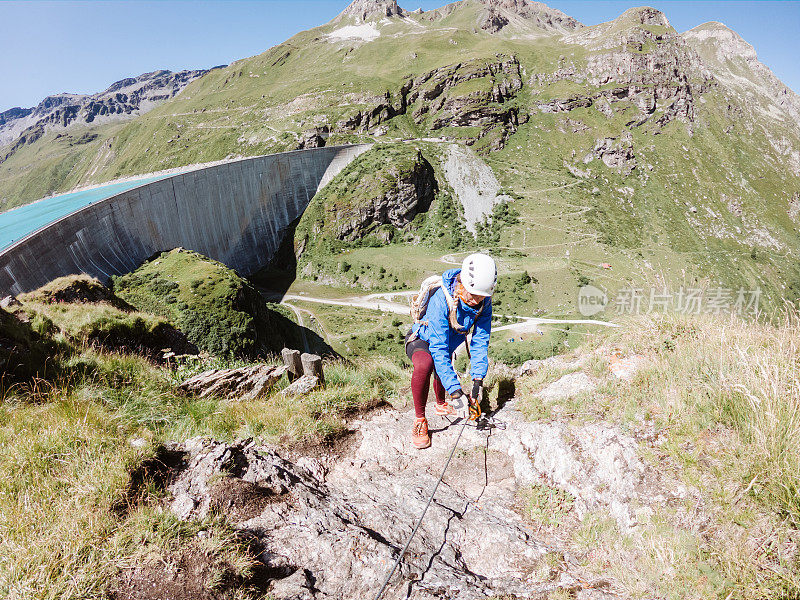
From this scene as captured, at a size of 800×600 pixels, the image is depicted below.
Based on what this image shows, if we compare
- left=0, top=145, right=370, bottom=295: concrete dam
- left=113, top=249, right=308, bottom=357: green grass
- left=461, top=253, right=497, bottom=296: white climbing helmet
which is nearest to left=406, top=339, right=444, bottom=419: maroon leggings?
left=461, top=253, right=497, bottom=296: white climbing helmet

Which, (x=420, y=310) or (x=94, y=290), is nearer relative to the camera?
(x=420, y=310)

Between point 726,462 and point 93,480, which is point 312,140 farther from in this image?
point 726,462

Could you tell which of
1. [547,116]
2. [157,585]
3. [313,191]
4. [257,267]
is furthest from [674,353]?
[547,116]

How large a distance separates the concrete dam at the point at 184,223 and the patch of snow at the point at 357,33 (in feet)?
431

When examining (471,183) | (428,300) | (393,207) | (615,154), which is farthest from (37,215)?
(615,154)

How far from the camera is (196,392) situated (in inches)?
240

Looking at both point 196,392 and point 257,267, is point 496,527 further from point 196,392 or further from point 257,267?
point 257,267

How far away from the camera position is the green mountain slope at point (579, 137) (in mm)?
80188

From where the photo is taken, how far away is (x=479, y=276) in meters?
4.70

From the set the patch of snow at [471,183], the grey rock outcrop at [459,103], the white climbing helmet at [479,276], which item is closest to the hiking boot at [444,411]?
the white climbing helmet at [479,276]

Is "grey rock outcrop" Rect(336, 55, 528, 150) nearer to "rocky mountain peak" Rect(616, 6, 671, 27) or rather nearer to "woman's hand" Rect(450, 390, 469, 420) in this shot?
"rocky mountain peak" Rect(616, 6, 671, 27)

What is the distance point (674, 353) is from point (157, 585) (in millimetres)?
5783

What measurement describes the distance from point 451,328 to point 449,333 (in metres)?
0.07

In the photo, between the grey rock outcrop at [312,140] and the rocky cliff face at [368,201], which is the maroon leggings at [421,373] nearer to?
the rocky cliff face at [368,201]
